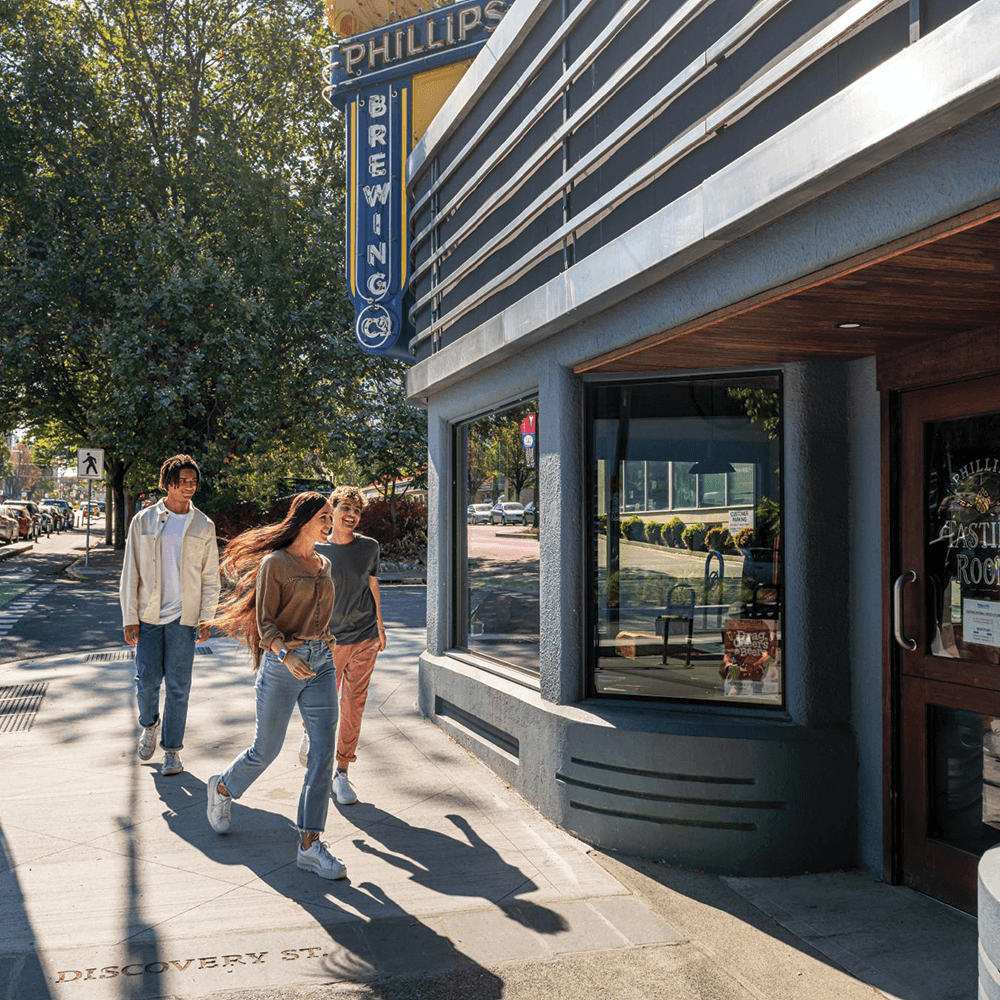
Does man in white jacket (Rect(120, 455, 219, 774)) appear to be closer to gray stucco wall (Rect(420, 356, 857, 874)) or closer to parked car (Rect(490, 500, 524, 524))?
parked car (Rect(490, 500, 524, 524))

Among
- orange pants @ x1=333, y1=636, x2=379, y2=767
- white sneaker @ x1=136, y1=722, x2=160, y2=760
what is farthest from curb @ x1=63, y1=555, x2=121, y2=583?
orange pants @ x1=333, y1=636, x2=379, y2=767

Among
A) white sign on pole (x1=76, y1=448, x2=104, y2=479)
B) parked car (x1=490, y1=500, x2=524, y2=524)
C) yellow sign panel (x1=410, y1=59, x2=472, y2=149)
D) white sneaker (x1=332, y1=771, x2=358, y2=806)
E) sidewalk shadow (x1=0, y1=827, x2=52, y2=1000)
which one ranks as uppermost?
yellow sign panel (x1=410, y1=59, x2=472, y2=149)

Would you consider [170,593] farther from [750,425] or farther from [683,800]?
[750,425]

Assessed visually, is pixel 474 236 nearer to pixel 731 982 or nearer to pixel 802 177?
pixel 802 177

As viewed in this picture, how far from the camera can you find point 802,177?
3.45 meters

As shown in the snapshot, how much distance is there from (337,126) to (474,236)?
2325 centimetres

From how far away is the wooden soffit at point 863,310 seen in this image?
10.7 ft

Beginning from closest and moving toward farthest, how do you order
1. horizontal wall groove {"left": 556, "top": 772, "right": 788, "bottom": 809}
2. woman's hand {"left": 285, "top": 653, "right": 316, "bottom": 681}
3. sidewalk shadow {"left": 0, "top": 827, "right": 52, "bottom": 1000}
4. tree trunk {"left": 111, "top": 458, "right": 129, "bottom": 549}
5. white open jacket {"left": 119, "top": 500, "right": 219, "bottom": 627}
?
1. sidewalk shadow {"left": 0, "top": 827, "right": 52, "bottom": 1000}
2. woman's hand {"left": 285, "top": 653, "right": 316, "bottom": 681}
3. horizontal wall groove {"left": 556, "top": 772, "right": 788, "bottom": 809}
4. white open jacket {"left": 119, "top": 500, "right": 219, "bottom": 627}
5. tree trunk {"left": 111, "top": 458, "right": 129, "bottom": 549}

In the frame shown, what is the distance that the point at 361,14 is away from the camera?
994cm

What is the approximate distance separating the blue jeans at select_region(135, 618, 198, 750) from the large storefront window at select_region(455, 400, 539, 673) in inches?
81.3

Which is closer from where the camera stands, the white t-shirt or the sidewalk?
the sidewalk

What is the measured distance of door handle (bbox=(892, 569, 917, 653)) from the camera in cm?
474

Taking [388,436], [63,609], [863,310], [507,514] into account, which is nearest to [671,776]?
[863,310]

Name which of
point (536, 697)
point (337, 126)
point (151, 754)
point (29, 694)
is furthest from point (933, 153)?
point (337, 126)
